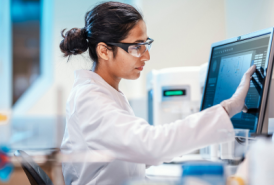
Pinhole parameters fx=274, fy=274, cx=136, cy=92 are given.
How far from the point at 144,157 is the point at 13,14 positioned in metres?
3.26

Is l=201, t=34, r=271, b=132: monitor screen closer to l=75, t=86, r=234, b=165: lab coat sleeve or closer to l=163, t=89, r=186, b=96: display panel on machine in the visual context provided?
l=75, t=86, r=234, b=165: lab coat sleeve

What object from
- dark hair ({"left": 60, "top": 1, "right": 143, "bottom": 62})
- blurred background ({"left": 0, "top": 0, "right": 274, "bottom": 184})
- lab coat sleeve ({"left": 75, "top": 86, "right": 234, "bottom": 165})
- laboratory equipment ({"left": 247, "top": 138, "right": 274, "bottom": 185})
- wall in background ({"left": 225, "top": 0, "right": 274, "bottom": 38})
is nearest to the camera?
laboratory equipment ({"left": 247, "top": 138, "right": 274, "bottom": 185})

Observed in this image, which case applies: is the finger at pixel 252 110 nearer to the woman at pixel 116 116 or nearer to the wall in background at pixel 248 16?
the woman at pixel 116 116

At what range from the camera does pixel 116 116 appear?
832 mm

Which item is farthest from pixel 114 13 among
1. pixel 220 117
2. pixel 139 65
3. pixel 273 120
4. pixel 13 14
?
pixel 13 14

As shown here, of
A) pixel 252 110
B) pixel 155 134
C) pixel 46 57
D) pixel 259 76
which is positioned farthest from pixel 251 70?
pixel 46 57

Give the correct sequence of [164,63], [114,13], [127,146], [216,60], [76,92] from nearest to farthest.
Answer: [127,146] < [76,92] < [114,13] < [216,60] < [164,63]

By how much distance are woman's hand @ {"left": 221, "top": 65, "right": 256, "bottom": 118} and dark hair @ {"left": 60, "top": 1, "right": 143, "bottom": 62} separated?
481 millimetres

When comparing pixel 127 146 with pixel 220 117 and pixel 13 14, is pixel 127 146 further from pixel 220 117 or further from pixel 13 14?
pixel 13 14

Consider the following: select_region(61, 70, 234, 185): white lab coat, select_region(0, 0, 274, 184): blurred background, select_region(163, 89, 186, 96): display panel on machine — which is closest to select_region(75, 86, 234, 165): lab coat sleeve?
select_region(61, 70, 234, 185): white lab coat

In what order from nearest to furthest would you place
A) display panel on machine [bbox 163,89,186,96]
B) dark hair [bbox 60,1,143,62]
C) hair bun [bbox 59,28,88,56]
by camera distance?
dark hair [bbox 60,1,143,62], hair bun [bbox 59,28,88,56], display panel on machine [bbox 163,89,186,96]

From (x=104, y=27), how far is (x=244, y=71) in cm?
58

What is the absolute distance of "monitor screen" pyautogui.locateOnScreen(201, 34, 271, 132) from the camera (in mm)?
943

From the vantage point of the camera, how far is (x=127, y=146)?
2.64ft
